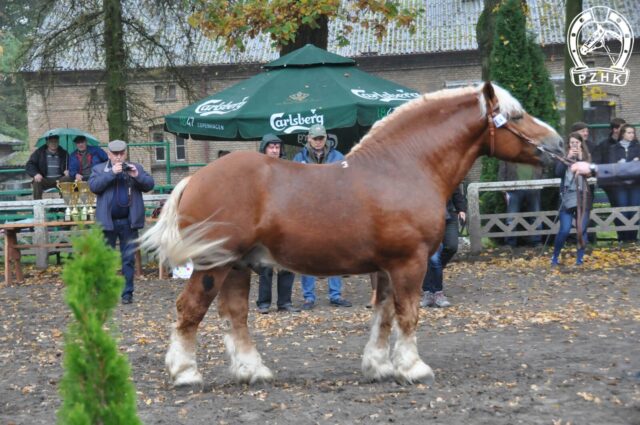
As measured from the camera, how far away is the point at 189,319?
6820mm

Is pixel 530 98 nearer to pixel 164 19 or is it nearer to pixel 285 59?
pixel 285 59

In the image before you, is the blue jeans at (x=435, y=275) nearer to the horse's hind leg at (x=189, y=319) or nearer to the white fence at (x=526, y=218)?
the horse's hind leg at (x=189, y=319)

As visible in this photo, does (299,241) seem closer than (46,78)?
Yes

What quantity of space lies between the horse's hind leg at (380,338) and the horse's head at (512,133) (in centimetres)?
142

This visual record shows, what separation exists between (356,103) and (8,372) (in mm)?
7097

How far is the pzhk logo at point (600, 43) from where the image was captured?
18.3 meters

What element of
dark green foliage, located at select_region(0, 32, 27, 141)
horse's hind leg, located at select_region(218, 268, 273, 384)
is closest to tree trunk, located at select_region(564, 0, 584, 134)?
horse's hind leg, located at select_region(218, 268, 273, 384)

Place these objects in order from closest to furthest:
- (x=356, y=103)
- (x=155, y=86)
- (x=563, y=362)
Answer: (x=563, y=362) → (x=356, y=103) → (x=155, y=86)

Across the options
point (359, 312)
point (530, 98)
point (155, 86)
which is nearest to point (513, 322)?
point (359, 312)

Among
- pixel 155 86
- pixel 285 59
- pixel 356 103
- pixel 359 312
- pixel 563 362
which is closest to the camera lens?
pixel 563 362

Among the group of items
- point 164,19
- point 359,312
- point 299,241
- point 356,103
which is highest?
point 164,19

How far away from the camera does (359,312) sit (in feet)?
35.2

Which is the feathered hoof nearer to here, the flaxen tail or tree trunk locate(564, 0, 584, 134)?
the flaxen tail

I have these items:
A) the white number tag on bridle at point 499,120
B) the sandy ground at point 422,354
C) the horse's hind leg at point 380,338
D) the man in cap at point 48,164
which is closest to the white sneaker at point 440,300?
the sandy ground at point 422,354
